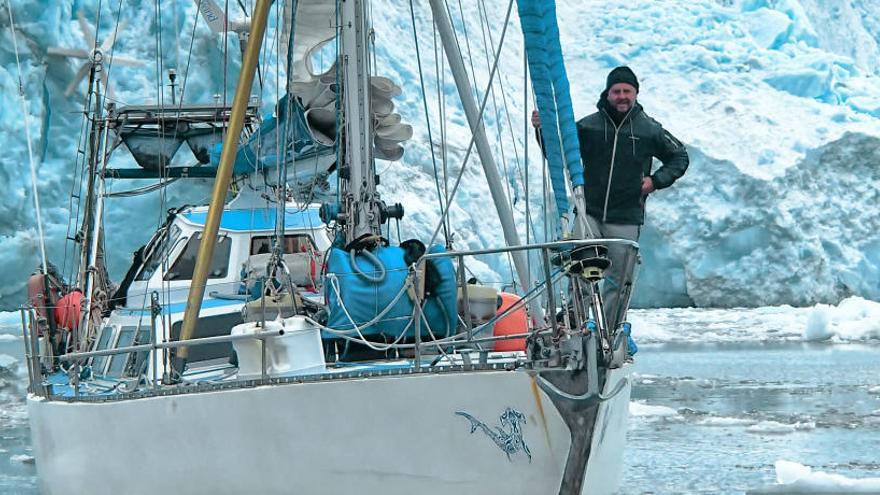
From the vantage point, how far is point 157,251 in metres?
8.78

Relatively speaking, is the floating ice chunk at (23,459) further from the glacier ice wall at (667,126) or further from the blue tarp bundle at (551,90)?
the glacier ice wall at (667,126)

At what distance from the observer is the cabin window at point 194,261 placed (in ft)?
26.9

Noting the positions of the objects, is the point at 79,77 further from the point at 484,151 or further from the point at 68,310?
the point at 484,151

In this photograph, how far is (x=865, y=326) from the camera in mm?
22766

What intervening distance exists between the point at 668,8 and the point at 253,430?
26.3m

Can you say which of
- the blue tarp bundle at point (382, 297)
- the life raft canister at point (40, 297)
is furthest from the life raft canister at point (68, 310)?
the blue tarp bundle at point (382, 297)

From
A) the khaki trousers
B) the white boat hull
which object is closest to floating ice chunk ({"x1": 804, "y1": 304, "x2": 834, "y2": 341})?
the khaki trousers

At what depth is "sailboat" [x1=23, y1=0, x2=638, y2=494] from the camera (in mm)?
5168

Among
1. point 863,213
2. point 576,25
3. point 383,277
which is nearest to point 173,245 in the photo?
point 383,277

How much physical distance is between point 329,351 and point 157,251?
261 cm

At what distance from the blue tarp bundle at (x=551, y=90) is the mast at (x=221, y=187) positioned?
1921 millimetres

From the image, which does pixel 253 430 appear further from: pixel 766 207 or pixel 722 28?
pixel 722 28

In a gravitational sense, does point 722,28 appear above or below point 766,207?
above

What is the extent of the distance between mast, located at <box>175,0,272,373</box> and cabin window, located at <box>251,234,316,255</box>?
184 cm
